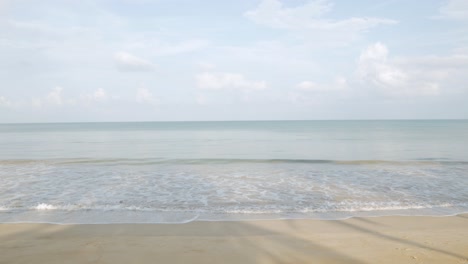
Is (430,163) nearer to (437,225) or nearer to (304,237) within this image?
(437,225)

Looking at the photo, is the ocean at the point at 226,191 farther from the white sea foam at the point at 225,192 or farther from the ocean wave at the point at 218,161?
the ocean wave at the point at 218,161

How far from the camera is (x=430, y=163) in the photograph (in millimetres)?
21766

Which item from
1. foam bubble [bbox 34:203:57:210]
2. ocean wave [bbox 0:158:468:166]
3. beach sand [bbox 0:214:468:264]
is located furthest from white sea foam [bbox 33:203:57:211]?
ocean wave [bbox 0:158:468:166]

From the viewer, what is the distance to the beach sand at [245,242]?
248 inches

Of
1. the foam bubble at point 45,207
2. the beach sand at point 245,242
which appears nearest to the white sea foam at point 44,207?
the foam bubble at point 45,207

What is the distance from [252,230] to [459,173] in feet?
48.0

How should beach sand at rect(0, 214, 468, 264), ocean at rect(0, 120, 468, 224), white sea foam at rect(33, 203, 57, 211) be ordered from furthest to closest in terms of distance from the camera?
white sea foam at rect(33, 203, 57, 211) < ocean at rect(0, 120, 468, 224) < beach sand at rect(0, 214, 468, 264)

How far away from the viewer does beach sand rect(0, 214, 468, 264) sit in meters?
6.30

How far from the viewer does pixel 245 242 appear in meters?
7.20

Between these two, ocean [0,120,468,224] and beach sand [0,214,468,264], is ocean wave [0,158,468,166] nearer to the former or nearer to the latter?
ocean [0,120,468,224]

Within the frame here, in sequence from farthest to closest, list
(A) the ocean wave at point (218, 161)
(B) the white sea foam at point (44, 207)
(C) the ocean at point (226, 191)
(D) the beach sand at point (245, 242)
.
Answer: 1. (A) the ocean wave at point (218, 161)
2. (B) the white sea foam at point (44, 207)
3. (C) the ocean at point (226, 191)
4. (D) the beach sand at point (245, 242)

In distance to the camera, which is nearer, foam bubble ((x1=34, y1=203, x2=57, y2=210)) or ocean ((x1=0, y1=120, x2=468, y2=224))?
ocean ((x1=0, y1=120, x2=468, y2=224))

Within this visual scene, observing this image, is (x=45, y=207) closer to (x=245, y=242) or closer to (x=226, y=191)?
(x=226, y=191)

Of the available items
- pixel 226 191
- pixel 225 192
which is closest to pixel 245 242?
pixel 225 192
